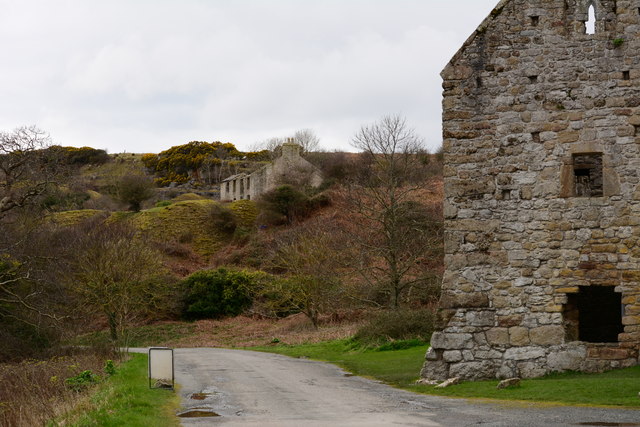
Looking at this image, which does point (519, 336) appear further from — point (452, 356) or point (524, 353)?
point (452, 356)

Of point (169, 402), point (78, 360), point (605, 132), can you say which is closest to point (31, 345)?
point (78, 360)

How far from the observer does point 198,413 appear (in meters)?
11.5

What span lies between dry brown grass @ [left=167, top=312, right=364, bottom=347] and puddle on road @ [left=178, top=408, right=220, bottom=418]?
16709 mm

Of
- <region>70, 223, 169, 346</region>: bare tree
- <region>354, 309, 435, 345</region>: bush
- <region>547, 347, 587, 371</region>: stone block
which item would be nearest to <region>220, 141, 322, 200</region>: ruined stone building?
<region>70, 223, 169, 346</region>: bare tree

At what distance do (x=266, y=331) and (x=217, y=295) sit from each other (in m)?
6.65

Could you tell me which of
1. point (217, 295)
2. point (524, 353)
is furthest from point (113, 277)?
point (524, 353)

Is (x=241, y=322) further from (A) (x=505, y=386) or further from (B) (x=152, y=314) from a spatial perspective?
(A) (x=505, y=386)

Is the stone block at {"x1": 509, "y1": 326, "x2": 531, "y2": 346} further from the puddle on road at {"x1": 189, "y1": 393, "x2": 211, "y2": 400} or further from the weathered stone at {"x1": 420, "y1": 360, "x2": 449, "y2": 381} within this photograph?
the puddle on road at {"x1": 189, "y1": 393, "x2": 211, "y2": 400}

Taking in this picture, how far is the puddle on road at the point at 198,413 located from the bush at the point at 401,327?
11.4 meters

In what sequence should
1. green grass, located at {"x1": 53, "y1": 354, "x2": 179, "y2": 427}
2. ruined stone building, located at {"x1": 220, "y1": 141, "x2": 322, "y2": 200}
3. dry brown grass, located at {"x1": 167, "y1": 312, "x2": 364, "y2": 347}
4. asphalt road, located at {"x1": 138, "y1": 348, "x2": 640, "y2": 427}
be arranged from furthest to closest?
ruined stone building, located at {"x1": 220, "y1": 141, "x2": 322, "y2": 200}
dry brown grass, located at {"x1": 167, "y1": 312, "x2": 364, "y2": 347}
asphalt road, located at {"x1": 138, "y1": 348, "x2": 640, "y2": 427}
green grass, located at {"x1": 53, "y1": 354, "x2": 179, "y2": 427}

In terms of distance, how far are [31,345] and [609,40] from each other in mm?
19420

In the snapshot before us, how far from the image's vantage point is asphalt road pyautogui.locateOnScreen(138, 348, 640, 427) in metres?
10.0

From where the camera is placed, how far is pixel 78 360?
69.3 feet

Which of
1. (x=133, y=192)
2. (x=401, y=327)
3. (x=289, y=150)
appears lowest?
(x=401, y=327)
